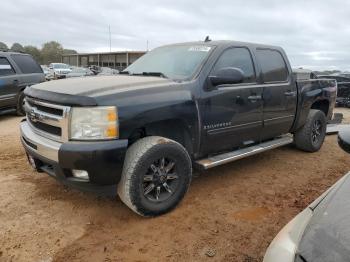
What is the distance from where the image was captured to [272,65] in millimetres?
5375

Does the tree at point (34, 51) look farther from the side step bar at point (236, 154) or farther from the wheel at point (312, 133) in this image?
the side step bar at point (236, 154)

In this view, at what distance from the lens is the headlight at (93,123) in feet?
10.8

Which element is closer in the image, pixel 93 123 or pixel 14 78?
pixel 93 123

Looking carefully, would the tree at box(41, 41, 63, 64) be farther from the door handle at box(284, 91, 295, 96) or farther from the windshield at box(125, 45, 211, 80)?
the door handle at box(284, 91, 295, 96)

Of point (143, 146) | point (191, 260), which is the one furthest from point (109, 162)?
point (191, 260)

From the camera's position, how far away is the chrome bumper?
11.2 ft

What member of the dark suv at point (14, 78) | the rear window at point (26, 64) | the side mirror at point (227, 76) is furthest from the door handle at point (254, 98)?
the rear window at point (26, 64)

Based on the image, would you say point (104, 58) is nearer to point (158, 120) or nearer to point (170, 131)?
point (170, 131)

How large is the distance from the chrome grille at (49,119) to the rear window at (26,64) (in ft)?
21.8

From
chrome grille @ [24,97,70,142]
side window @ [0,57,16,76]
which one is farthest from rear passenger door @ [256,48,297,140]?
side window @ [0,57,16,76]

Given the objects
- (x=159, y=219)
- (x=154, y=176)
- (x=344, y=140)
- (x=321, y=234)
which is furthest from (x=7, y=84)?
(x=321, y=234)

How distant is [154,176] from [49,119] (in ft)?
3.81

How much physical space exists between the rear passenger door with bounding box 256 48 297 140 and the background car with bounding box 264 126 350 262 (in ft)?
10.1

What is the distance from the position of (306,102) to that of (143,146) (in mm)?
3524
